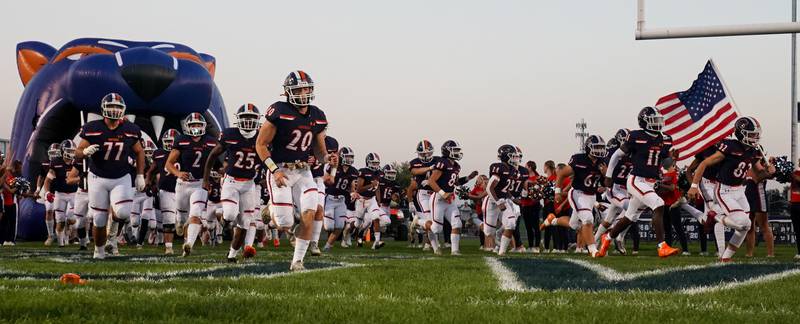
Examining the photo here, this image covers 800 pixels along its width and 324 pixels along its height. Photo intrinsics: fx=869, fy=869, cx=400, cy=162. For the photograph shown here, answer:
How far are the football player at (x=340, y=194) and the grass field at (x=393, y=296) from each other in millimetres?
9537

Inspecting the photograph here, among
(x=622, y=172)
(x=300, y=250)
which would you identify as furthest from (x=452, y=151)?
(x=300, y=250)

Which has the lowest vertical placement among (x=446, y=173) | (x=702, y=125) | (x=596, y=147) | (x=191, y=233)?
(x=191, y=233)

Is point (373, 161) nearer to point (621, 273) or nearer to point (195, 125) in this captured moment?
point (195, 125)

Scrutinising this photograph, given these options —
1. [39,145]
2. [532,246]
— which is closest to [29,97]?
[39,145]

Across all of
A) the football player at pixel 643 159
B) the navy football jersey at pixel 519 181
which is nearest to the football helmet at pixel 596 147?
the football player at pixel 643 159

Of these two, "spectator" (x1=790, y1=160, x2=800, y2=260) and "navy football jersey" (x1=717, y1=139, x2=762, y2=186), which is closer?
"navy football jersey" (x1=717, y1=139, x2=762, y2=186)

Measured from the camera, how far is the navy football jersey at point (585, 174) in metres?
13.1

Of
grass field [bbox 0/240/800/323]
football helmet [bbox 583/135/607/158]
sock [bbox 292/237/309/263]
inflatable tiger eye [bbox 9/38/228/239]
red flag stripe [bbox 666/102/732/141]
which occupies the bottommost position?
grass field [bbox 0/240/800/323]

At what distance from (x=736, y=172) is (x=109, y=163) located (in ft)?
26.3

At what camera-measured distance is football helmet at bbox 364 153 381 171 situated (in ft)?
62.7

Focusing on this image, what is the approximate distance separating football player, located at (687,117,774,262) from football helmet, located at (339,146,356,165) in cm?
888

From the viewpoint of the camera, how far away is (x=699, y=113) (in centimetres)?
1969

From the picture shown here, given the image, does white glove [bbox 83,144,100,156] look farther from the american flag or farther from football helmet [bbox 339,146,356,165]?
the american flag

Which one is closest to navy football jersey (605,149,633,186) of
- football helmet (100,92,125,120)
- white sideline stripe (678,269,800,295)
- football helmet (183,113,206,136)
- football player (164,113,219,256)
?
white sideline stripe (678,269,800,295)
